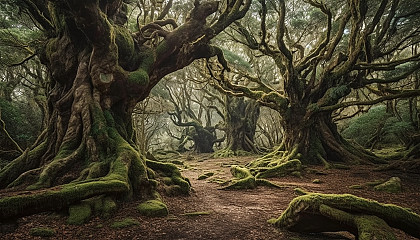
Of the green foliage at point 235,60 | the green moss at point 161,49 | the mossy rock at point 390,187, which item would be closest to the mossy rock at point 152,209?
the green moss at point 161,49

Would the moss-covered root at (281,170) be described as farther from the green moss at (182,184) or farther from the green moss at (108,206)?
the green moss at (108,206)

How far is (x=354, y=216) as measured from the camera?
350 cm

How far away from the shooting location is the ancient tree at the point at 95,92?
607 cm

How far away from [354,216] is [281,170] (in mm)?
8053

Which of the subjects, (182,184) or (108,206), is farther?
(182,184)

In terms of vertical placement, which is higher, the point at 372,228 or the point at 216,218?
the point at 372,228

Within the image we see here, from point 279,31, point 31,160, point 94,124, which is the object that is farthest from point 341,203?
point 279,31

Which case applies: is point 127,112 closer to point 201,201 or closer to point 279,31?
point 201,201

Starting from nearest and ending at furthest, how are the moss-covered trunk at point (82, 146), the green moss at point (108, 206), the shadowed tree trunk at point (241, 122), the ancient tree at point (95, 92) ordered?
the green moss at point (108, 206) → the moss-covered trunk at point (82, 146) → the ancient tree at point (95, 92) → the shadowed tree trunk at point (241, 122)

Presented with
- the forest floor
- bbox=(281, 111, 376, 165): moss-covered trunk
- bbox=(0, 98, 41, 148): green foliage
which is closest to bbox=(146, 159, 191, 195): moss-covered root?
the forest floor

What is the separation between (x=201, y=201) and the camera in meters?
7.25

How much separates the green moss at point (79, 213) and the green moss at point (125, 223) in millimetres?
595

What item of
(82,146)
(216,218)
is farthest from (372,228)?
(82,146)

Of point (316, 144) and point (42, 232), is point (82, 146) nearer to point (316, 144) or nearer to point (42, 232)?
point (42, 232)
